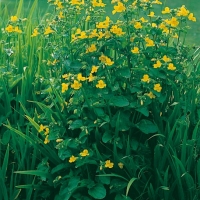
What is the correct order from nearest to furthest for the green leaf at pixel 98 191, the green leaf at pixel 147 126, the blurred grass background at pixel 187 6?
1. the green leaf at pixel 98 191
2. the green leaf at pixel 147 126
3. the blurred grass background at pixel 187 6

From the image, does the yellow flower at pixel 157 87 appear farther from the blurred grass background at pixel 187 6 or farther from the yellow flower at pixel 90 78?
the blurred grass background at pixel 187 6

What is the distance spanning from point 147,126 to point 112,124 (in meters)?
0.15

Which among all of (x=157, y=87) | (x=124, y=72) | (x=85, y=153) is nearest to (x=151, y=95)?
(x=157, y=87)

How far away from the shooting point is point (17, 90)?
2318 millimetres

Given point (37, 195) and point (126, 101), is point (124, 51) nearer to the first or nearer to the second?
point (126, 101)

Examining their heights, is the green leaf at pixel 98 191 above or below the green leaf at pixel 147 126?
below

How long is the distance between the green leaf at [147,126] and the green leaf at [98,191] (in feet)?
0.92

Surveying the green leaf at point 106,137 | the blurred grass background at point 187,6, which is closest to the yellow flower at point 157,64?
the green leaf at point 106,137

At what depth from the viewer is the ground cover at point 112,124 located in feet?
6.59

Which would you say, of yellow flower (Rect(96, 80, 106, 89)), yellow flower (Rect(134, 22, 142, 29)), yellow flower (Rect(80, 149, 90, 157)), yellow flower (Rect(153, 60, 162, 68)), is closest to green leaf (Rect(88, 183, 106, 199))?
yellow flower (Rect(80, 149, 90, 157))

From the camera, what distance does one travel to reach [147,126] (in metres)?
2.07

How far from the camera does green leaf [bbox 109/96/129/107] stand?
2.01 m

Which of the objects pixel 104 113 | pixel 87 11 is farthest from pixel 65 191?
pixel 87 11

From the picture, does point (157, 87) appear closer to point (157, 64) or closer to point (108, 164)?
point (157, 64)
